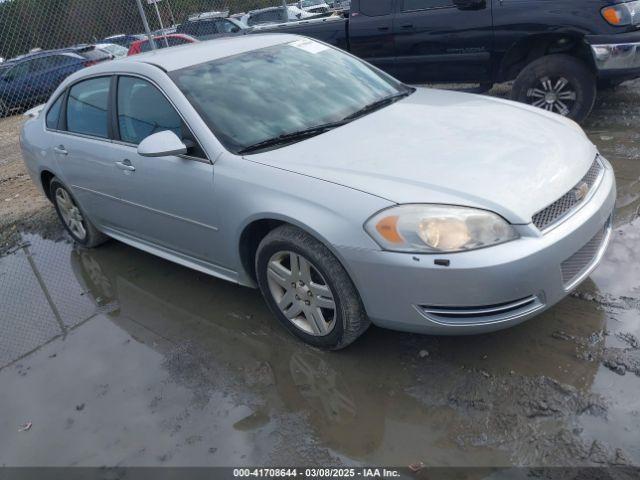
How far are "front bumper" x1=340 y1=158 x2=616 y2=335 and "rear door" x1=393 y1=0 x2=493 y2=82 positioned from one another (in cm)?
406

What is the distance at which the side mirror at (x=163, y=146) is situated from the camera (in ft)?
10.5

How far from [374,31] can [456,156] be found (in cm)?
464

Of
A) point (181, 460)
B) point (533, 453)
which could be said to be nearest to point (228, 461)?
point (181, 460)

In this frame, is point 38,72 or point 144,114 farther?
point 38,72

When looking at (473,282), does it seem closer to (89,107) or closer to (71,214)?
(89,107)

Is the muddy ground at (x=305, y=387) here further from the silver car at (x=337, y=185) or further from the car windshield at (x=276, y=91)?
the car windshield at (x=276, y=91)

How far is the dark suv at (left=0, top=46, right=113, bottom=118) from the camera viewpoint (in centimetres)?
1513

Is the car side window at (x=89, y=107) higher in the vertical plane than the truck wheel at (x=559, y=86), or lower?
higher

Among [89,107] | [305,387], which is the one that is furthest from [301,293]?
[89,107]

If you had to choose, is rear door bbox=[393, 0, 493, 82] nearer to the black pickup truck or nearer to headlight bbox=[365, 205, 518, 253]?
the black pickup truck

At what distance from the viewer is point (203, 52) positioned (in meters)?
3.83

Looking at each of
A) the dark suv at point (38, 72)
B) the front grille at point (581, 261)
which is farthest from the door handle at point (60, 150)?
the dark suv at point (38, 72)

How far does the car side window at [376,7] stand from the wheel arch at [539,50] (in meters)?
1.57

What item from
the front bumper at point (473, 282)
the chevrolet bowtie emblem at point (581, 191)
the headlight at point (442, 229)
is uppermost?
the headlight at point (442, 229)
